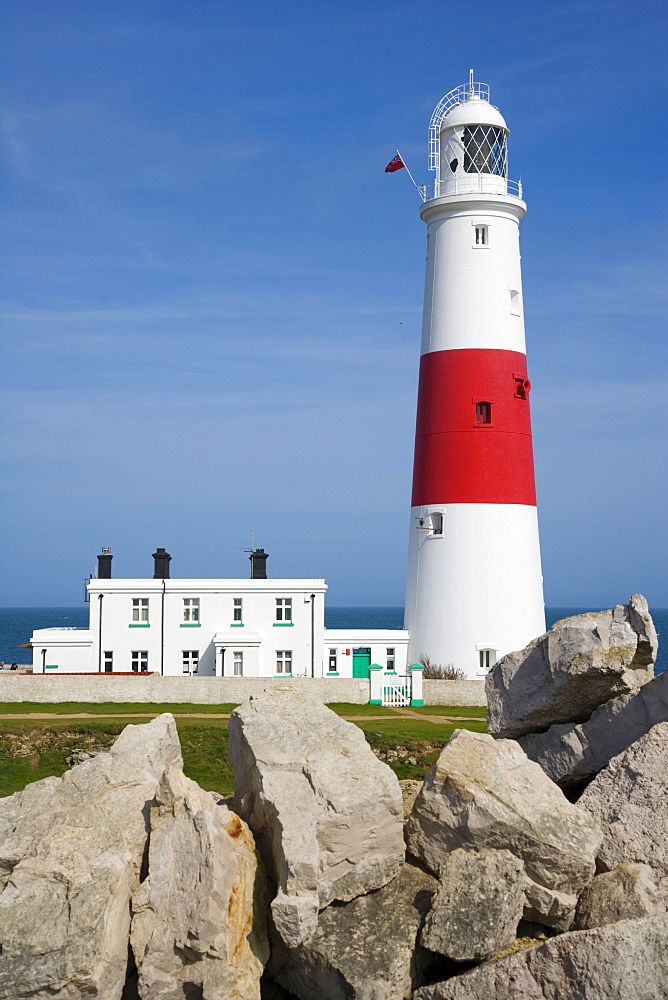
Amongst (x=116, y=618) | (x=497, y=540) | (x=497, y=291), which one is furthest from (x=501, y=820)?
(x=116, y=618)

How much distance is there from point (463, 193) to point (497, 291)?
3.38 meters

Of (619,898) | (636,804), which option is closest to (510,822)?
(619,898)

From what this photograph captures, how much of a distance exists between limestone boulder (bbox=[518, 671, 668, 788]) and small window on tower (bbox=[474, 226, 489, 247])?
23.4 meters

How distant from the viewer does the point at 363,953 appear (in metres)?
10.9

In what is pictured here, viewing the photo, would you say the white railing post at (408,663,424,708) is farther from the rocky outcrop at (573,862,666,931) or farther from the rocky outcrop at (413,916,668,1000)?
the rocky outcrop at (413,916,668,1000)

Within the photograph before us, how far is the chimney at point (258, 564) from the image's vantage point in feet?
135

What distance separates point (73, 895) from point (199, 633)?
1105 inches

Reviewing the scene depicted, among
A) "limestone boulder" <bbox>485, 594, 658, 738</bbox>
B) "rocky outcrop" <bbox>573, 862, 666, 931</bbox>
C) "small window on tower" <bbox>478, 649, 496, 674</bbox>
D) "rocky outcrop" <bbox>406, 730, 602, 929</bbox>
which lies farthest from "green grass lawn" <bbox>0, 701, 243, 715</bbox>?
"rocky outcrop" <bbox>573, 862, 666, 931</bbox>

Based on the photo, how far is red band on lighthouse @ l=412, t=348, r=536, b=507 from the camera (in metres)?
33.5

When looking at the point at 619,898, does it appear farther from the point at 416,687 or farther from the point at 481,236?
the point at 481,236

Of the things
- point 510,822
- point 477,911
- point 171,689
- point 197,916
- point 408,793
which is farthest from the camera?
point 171,689

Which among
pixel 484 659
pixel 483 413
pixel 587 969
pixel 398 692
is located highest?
pixel 483 413

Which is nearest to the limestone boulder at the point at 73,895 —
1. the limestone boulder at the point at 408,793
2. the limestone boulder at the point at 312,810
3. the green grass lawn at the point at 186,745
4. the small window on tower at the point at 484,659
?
the limestone boulder at the point at 312,810

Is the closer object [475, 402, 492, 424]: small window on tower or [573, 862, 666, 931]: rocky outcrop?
[573, 862, 666, 931]: rocky outcrop
